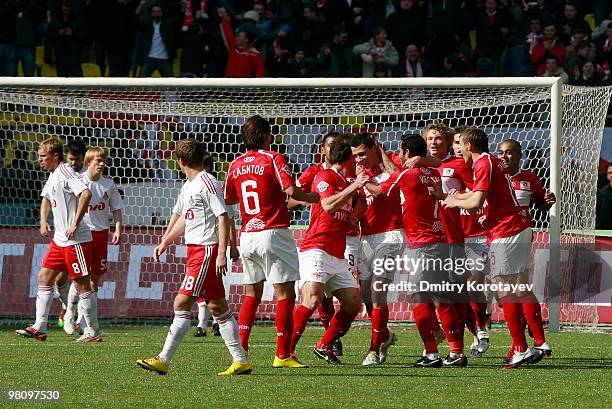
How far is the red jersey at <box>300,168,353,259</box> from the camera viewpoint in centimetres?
1039

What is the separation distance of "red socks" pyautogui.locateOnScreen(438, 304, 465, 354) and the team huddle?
0.01 meters

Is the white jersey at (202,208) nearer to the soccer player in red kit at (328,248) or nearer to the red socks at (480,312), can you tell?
the soccer player in red kit at (328,248)

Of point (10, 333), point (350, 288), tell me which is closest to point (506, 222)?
point (350, 288)

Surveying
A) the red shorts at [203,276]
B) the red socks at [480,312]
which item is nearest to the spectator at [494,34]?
the red socks at [480,312]

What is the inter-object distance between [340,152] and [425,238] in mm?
1084

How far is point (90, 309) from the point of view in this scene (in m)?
13.1

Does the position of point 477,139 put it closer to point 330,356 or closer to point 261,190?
point 261,190

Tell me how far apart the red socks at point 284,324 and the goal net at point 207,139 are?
4.22 metres

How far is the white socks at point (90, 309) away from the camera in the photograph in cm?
1305

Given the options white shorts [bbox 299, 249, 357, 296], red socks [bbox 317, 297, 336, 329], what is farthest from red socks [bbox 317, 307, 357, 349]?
red socks [bbox 317, 297, 336, 329]

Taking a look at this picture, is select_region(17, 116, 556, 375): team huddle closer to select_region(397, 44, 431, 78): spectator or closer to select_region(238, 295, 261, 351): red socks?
select_region(238, 295, 261, 351): red socks

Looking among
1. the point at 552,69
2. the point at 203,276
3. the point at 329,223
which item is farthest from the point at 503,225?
the point at 552,69

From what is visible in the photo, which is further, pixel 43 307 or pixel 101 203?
pixel 101 203

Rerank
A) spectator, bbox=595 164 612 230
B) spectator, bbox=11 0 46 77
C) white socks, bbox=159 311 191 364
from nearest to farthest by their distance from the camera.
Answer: white socks, bbox=159 311 191 364 < spectator, bbox=595 164 612 230 < spectator, bbox=11 0 46 77
